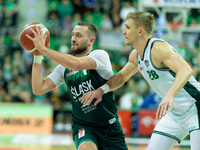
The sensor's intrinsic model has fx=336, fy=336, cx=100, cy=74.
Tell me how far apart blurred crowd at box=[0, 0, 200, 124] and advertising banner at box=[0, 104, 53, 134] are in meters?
0.54

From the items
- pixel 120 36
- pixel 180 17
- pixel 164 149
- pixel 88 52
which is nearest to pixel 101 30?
pixel 120 36

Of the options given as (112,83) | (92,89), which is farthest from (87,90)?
(112,83)

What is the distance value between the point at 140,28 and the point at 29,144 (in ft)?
19.0

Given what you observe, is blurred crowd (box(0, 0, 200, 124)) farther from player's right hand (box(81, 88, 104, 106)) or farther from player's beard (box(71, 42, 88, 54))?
player's right hand (box(81, 88, 104, 106))

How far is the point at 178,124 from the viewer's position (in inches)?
173

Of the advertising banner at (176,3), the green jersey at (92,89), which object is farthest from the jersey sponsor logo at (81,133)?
the advertising banner at (176,3)

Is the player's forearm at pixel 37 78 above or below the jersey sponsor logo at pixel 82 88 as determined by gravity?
above

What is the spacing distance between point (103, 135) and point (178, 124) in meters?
1.06

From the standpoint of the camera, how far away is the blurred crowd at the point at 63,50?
38.5 ft

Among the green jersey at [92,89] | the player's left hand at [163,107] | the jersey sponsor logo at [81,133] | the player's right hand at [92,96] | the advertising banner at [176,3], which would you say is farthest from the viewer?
the advertising banner at [176,3]

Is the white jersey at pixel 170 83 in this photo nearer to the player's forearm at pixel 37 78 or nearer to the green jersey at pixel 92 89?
the green jersey at pixel 92 89

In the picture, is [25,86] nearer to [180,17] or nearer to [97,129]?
[180,17]

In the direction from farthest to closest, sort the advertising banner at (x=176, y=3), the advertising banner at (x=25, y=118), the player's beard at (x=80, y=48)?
1. the advertising banner at (x=176, y=3)
2. the advertising banner at (x=25, y=118)
3. the player's beard at (x=80, y=48)

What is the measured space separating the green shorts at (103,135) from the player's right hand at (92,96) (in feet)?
1.28
